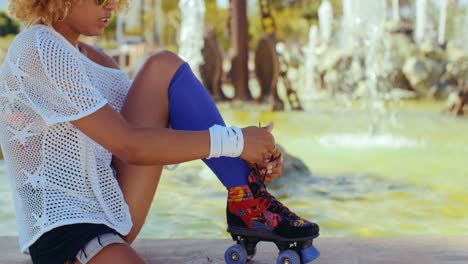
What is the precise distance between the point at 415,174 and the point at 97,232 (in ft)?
11.1

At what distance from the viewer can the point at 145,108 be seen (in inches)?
76.7

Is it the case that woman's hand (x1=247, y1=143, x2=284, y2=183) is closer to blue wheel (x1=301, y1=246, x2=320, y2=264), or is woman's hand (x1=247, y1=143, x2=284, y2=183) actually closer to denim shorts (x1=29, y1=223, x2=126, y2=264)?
blue wheel (x1=301, y1=246, x2=320, y2=264)

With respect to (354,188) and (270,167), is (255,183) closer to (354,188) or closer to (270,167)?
(270,167)

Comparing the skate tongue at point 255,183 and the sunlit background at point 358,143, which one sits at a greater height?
the skate tongue at point 255,183

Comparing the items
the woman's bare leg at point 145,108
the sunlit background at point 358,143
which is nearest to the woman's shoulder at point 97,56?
the sunlit background at point 358,143

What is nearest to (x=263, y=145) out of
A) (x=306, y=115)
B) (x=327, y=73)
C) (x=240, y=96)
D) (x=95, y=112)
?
(x=95, y=112)

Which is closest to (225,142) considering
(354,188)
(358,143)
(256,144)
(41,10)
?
(256,144)

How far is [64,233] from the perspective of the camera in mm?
1690

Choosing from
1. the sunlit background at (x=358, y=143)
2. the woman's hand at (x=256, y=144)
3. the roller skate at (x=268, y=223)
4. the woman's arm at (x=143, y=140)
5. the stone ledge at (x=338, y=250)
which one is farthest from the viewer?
the sunlit background at (x=358, y=143)

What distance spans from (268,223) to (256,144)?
0.26 metres

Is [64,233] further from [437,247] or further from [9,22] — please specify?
[9,22]

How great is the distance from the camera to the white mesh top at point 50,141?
65.7 inches

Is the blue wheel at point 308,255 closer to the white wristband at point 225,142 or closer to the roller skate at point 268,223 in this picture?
the roller skate at point 268,223

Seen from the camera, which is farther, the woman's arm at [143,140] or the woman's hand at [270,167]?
the woman's hand at [270,167]
